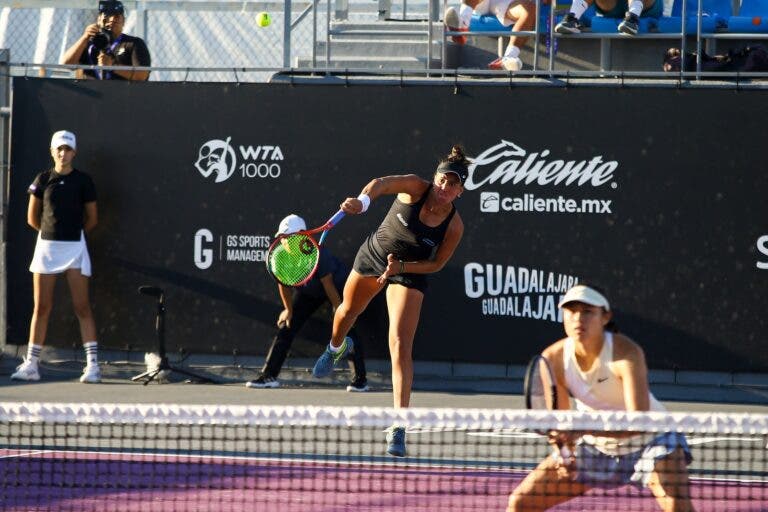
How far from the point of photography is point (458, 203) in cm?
1062

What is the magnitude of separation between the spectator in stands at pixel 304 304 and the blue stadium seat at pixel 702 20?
141 inches

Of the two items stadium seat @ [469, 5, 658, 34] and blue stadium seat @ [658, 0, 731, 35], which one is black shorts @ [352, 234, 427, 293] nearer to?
stadium seat @ [469, 5, 658, 34]

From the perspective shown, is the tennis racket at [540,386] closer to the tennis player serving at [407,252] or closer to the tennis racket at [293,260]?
the tennis player serving at [407,252]

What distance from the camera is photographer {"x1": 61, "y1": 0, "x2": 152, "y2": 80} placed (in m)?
11.4

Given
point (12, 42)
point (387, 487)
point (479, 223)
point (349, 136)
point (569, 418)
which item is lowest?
point (387, 487)

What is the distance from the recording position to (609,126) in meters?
10.5

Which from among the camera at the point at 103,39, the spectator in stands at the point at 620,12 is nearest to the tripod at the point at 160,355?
the camera at the point at 103,39

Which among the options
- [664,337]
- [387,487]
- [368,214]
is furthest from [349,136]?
[387,487]

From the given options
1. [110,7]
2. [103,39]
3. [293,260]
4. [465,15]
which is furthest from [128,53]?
[293,260]

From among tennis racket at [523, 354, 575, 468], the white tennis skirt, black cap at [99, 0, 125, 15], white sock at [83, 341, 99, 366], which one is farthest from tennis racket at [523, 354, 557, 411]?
black cap at [99, 0, 125, 15]

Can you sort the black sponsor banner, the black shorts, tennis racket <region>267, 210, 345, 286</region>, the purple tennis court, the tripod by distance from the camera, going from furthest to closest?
the tripod < the black sponsor banner < tennis racket <region>267, 210, 345, 286</region> < the black shorts < the purple tennis court

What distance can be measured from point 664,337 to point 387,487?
152 inches

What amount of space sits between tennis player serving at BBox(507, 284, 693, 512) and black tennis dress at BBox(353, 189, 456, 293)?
2.79 metres

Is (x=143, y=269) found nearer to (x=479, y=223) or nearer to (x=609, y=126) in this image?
(x=479, y=223)
